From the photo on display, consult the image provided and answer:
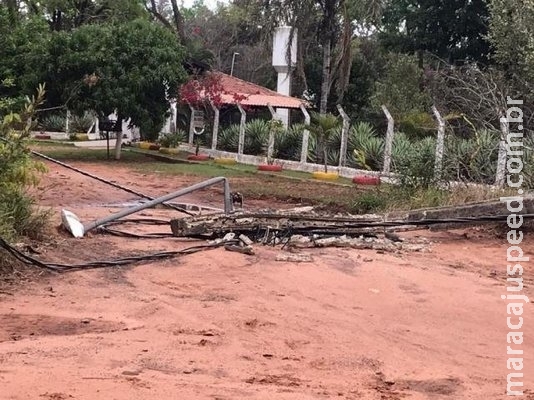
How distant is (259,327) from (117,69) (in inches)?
774

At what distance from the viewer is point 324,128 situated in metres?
21.8

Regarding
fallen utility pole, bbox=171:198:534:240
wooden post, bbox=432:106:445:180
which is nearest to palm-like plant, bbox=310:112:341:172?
wooden post, bbox=432:106:445:180

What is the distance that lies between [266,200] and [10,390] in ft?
39.8

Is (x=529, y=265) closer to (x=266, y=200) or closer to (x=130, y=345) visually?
(x=130, y=345)

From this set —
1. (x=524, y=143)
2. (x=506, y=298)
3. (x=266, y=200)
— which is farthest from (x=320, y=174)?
(x=506, y=298)

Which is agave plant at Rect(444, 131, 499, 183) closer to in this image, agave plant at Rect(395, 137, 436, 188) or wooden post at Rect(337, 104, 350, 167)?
agave plant at Rect(395, 137, 436, 188)

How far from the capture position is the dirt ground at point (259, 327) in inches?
178

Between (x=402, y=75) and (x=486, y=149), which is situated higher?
(x=402, y=75)

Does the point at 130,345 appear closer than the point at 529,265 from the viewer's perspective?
Yes

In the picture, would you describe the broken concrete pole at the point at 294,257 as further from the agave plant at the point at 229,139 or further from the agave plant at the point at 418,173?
the agave plant at the point at 229,139

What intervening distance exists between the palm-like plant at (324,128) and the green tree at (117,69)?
5.65 meters

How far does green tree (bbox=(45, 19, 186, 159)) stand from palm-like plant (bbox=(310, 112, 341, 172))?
565 cm

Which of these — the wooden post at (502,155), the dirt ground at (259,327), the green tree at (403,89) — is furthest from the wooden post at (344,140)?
the dirt ground at (259,327)

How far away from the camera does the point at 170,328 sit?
5812mm
